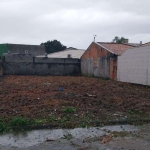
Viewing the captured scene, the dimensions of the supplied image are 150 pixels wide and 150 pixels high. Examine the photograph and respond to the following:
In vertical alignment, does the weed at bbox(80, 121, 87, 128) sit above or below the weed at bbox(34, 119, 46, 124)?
below

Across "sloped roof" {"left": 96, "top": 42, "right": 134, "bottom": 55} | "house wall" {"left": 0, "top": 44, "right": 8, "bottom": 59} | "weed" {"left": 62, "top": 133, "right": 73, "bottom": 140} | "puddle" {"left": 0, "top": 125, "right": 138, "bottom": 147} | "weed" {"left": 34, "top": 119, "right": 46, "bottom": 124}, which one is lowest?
"puddle" {"left": 0, "top": 125, "right": 138, "bottom": 147}

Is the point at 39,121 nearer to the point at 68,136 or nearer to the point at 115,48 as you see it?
the point at 68,136

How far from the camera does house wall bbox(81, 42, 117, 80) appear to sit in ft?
68.1

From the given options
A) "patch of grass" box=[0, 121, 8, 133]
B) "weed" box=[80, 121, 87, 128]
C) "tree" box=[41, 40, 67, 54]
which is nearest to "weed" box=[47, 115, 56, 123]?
"weed" box=[80, 121, 87, 128]

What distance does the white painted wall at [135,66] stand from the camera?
15359 mm

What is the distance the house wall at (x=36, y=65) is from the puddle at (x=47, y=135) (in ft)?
75.7

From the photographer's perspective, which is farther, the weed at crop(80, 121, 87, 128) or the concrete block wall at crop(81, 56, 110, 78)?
the concrete block wall at crop(81, 56, 110, 78)

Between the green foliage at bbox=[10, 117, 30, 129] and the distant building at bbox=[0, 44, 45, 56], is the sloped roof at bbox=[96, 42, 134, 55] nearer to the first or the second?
the green foliage at bbox=[10, 117, 30, 129]

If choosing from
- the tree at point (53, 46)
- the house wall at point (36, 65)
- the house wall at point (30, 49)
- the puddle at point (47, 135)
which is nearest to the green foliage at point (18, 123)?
the puddle at point (47, 135)

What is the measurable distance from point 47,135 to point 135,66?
499 inches

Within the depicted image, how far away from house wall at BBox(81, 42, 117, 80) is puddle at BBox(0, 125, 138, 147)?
1460cm

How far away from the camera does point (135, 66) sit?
16828 mm

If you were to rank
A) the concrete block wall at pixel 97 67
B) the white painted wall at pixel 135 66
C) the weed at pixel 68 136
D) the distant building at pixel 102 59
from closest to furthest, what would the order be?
1. the weed at pixel 68 136
2. the white painted wall at pixel 135 66
3. the distant building at pixel 102 59
4. the concrete block wall at pixel 97 67

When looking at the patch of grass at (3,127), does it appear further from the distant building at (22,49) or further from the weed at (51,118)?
the distant building at (22,49)
